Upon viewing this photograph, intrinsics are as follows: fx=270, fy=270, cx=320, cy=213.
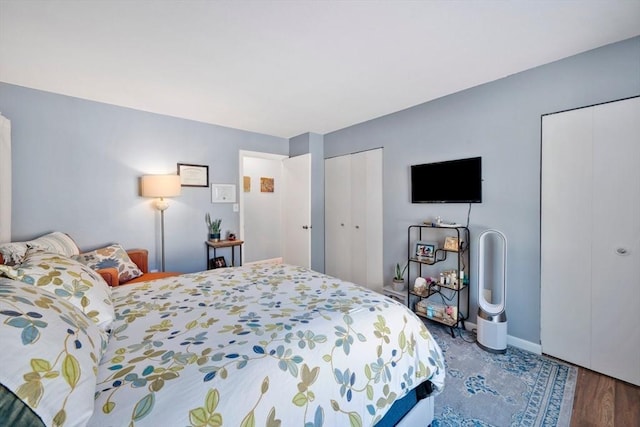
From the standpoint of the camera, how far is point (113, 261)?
2.58 meters

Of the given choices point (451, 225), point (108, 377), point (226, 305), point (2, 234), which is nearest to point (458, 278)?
point (451, 225)

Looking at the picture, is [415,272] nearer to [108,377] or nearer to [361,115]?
[361,115]

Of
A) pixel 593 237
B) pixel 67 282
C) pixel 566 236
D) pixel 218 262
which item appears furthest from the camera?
pixel 218 262

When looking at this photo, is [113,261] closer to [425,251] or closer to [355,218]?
[355,218]

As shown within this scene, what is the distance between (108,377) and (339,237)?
3378 millimetres

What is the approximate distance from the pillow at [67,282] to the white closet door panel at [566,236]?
304 centimetres

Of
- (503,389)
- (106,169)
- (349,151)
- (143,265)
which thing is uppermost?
(349,151)

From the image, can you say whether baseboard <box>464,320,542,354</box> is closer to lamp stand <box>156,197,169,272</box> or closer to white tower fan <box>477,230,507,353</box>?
white tower fan <box>477,230,507,353</box>

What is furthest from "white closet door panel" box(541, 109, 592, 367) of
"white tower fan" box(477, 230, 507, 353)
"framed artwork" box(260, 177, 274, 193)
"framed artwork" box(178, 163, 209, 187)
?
"framed artwork" box(260, 177, 274, 193)

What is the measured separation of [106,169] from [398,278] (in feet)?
11.7

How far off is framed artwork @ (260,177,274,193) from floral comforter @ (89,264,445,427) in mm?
3998

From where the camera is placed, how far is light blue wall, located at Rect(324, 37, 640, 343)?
202 cm

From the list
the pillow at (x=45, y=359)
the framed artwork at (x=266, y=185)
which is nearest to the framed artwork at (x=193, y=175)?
the framed artwork at (x=266, y=185)

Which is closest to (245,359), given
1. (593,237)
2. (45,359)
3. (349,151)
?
(45,359)
